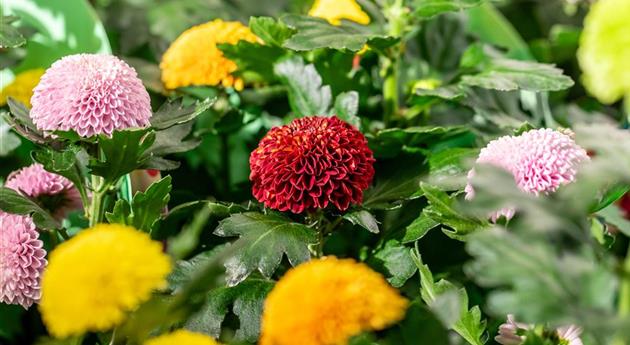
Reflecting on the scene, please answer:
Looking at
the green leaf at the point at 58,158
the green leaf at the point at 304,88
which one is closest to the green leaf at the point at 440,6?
the green leaf at the point at 304,88

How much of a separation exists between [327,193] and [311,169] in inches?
0.8

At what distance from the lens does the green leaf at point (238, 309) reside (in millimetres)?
594

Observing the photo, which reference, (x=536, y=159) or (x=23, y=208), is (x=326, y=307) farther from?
(x=23, y=208)

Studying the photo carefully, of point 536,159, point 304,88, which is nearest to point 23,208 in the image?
point 304,88

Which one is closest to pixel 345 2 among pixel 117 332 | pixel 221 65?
pixel 221 65

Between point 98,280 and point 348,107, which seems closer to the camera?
point 98,280

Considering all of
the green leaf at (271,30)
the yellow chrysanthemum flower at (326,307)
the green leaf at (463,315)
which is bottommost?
the green leaf at (463,315)

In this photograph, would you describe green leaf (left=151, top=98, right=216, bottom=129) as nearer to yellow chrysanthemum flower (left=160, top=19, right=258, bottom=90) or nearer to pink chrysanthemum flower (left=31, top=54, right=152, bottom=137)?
pink chrysanthemum flower (left=31, top=54, right=152, bottom=137)

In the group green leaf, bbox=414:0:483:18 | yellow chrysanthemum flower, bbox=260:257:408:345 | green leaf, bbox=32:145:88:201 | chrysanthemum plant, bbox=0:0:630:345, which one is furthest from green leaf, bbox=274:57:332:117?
yellow chrysanthemum flower, bbox=260:257:408:345

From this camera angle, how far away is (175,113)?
2.14 feet

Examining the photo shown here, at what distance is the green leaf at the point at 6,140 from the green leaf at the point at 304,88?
0.24 metres

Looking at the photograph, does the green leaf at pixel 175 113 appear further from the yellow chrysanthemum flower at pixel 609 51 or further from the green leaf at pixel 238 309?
the yellow chrysanthemum flower at pixel 609 51

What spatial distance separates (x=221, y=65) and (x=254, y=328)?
292 millimetres

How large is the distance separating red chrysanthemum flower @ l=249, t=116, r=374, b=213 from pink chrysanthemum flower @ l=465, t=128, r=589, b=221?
0.09 metres
